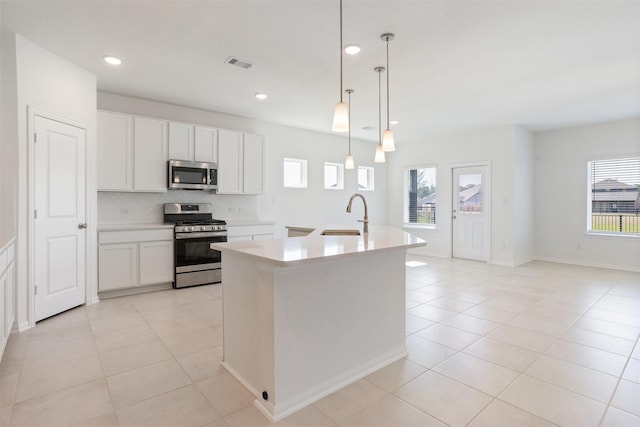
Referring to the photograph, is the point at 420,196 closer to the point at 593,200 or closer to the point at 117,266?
the point at 593,200

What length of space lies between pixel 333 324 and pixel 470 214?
573cm

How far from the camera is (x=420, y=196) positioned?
26.2ft

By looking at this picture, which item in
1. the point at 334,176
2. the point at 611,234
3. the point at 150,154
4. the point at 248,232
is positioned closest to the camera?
the point at 150,154

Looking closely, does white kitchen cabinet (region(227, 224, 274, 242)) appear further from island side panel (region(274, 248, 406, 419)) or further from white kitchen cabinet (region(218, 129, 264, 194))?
island side panel (region(274, 248, 406, 419))

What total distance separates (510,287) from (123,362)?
4697mm

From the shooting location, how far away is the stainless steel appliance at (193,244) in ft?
15.2

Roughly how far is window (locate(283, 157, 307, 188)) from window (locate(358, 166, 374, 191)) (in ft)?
5.67

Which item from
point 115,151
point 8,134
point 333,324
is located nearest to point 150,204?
point 115,151

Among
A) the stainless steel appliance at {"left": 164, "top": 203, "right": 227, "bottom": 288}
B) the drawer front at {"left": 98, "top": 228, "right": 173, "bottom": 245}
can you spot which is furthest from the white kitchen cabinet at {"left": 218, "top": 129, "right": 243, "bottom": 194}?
the drawer front at {"left": 98, "top": 228, "right": 173, "bottom": 245}

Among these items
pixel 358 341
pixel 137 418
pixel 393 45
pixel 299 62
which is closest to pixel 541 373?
pixel 358 341

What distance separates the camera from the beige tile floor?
1.89 meters

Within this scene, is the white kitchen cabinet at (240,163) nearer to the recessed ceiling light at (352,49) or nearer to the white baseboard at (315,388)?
the recessed ceiling light at (352,49)

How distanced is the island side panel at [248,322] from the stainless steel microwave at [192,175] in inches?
108

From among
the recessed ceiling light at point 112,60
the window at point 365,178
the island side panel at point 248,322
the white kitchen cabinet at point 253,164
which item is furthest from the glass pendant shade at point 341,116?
the window at point 365,178
